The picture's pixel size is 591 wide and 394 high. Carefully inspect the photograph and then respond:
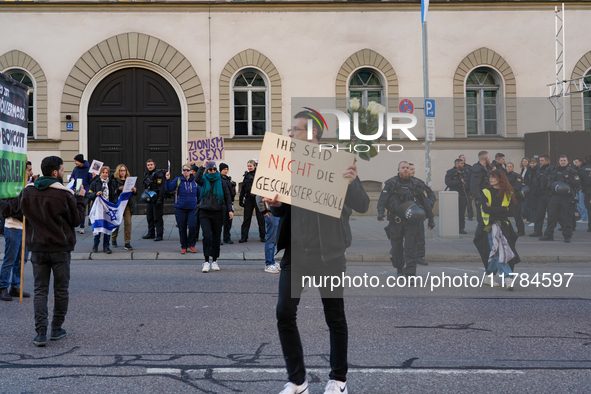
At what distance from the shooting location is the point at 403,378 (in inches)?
187

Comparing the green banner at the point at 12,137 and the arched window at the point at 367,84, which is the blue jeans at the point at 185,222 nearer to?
the green banner at the point at 12,137

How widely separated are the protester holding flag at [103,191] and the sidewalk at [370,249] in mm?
195

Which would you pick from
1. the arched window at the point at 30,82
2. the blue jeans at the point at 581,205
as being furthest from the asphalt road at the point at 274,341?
the arched window at the point at 30,82

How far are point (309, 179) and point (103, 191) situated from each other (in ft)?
32.5

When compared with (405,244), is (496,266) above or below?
below

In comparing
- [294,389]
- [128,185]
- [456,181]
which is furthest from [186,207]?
[294,389]

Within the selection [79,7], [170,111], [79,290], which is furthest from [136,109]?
[79,290]

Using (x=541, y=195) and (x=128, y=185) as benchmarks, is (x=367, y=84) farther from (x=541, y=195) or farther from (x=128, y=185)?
(x=128, y=185)

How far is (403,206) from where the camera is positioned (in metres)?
9.55

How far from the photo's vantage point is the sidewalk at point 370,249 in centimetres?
1233

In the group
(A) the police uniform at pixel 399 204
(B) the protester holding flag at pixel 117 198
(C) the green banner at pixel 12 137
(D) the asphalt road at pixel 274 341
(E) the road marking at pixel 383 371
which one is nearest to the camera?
(D) the asphalt road at pixel 274 341

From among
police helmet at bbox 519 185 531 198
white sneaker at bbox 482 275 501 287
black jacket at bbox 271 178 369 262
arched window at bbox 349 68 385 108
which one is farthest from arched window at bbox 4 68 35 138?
black jacket at bbox 271 178 369 262

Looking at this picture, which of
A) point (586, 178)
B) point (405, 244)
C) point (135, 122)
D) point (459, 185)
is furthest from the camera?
point (135, 122)

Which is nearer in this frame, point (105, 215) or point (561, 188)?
point (105, 215)
